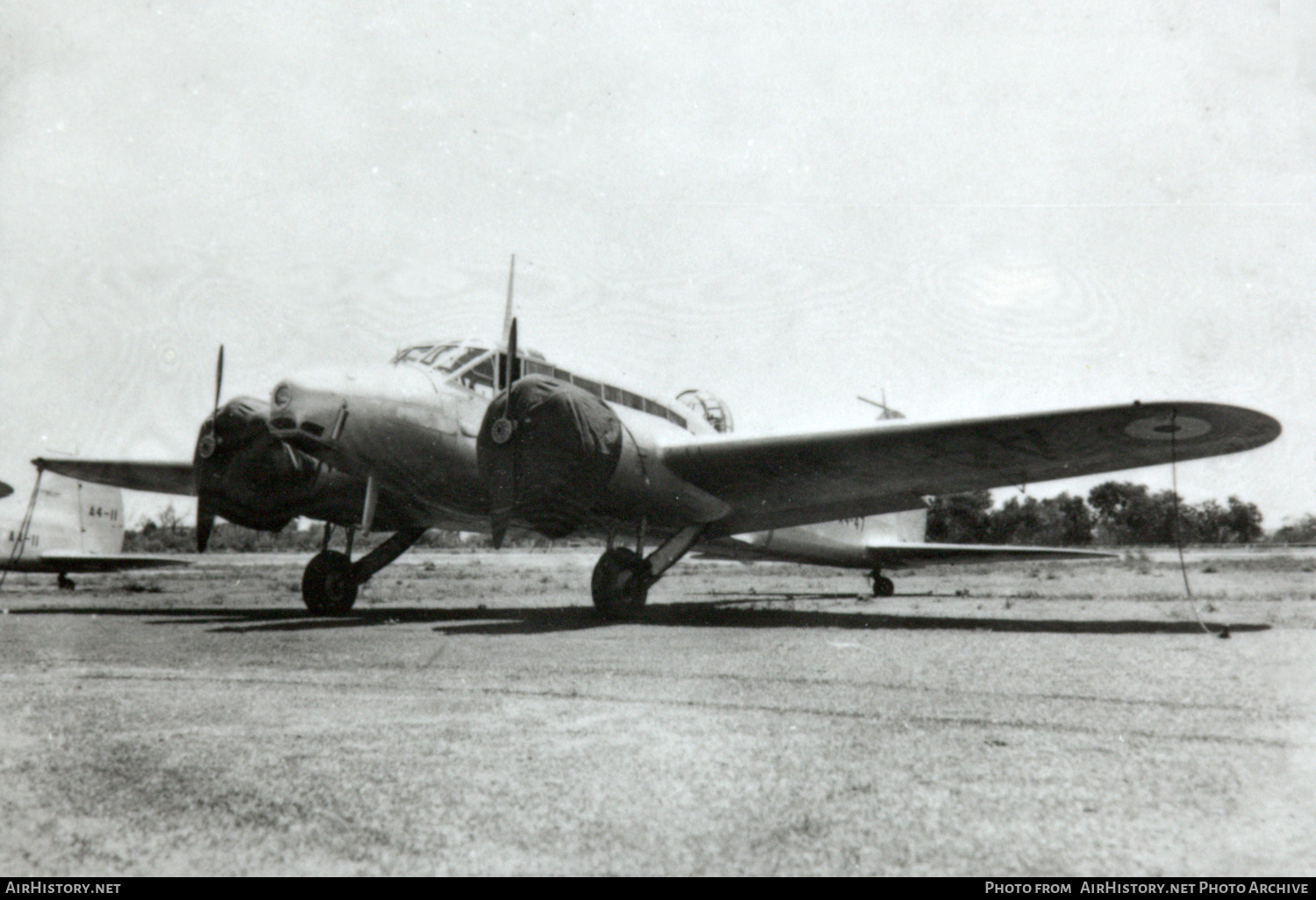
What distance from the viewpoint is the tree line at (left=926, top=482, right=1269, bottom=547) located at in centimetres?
6869

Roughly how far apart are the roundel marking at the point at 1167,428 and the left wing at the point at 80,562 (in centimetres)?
2188

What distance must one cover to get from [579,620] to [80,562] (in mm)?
17445

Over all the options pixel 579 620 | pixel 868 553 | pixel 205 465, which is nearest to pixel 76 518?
pixel 205 465

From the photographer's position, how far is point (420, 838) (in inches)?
93.4

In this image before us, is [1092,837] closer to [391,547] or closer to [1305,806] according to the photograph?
[1305,806]

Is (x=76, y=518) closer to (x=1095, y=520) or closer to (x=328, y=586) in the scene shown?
(x=328, y=586)

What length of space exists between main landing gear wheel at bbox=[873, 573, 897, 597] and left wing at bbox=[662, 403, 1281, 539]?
5.92 m

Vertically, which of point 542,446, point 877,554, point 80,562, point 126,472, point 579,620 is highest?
point 542,446

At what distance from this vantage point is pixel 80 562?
21516 millimetres

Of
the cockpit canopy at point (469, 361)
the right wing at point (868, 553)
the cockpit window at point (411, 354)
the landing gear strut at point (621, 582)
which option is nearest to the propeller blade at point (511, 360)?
the cockpit canopy at point (469, 361)

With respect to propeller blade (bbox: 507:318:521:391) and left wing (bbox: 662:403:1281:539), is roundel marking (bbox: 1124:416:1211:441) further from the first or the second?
propeller blade (bbox: 507:318:521:391)

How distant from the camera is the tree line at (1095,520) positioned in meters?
68.7

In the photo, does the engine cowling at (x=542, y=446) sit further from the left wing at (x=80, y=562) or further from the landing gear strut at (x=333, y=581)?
the left wing at (x=80, y=562)

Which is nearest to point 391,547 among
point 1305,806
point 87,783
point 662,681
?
point 662,681
